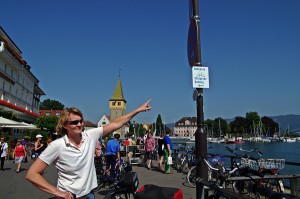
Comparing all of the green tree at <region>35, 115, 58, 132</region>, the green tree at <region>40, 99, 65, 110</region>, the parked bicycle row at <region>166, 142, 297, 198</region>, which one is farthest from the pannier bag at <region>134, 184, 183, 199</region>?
the green tree at <region>40, 99, 65, 110</region>

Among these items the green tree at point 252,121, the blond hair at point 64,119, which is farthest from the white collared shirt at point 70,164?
the green tree at point 252,121

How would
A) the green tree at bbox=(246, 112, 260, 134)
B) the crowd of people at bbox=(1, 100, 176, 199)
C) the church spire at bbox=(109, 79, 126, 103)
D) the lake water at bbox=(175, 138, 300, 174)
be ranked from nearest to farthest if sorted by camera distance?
the crowd of people at bbox=(1, 100, 176, 199), the lake water at bbox=(175, 138, 300, 174), the church spire at bbox=(109, 79, 126, 103), the green tree at bbox=(246, 112, 260, 134)

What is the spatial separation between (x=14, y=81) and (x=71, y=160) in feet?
175

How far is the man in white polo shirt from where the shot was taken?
3.06 metres

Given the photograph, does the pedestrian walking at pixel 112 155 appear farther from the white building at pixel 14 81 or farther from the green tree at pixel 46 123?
the green tree at pixel 46 123

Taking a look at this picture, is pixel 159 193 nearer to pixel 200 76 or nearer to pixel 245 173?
pixel 245 173

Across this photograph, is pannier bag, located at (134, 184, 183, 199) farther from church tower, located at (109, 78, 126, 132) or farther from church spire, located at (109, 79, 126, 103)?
church spire, located at (109, 79, 126, 103)

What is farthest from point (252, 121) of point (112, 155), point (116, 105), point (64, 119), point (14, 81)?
point (64, 119)

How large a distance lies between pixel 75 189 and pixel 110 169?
8501mm

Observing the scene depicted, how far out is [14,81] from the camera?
51.5 meters

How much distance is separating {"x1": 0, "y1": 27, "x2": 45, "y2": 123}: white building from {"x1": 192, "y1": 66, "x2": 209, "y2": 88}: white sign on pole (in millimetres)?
36027

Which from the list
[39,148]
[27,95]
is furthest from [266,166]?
[27,95]

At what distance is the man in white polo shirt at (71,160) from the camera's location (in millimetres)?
3062

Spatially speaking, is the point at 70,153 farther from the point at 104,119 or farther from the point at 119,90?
the point at 104,119
